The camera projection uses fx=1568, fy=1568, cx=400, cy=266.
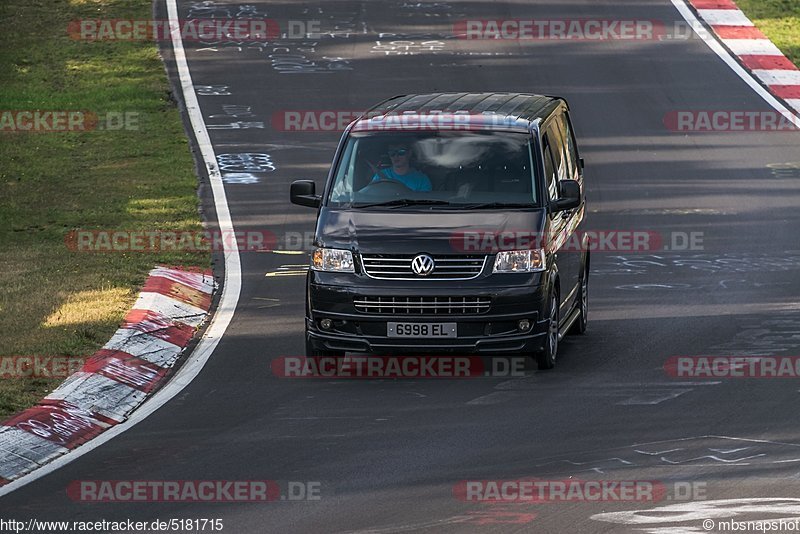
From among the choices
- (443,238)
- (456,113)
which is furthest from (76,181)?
(443,238)

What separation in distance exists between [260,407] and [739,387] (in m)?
3.69

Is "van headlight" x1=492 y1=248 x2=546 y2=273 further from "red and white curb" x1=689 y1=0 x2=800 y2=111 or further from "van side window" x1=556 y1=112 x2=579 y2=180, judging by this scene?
"red and white curb" x1=689 y1=0 x2=800 y2=111

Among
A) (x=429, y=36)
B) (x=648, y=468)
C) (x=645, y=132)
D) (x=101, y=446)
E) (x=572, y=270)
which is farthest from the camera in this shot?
(x=429, y=36)

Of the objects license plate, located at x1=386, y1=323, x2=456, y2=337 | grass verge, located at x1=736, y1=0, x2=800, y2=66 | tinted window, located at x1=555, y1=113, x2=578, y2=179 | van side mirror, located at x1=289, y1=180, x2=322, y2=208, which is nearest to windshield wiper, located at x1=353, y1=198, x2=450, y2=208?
van side mirror, located at x1=289, y1=180, x2=322, y2=208

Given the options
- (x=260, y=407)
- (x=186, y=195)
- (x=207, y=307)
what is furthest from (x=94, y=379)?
(x=186, y=195)

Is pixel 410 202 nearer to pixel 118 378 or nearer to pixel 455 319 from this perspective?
pixel 455 319

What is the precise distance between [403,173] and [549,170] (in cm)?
133

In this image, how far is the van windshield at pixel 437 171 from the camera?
13.1m

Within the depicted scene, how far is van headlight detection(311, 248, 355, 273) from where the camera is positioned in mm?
12641

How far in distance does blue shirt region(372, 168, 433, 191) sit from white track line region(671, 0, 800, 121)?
45.0 ft

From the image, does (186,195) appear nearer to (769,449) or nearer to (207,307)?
(207,307)

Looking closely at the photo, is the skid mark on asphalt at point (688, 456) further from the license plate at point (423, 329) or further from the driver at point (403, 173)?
the driver at point (403, 173)

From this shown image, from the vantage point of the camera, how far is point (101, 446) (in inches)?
414

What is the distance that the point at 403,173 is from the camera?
13.3 metres
